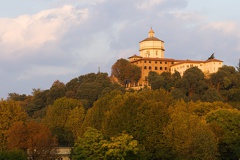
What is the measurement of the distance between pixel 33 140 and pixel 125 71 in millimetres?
63003

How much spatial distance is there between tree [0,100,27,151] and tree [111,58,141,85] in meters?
54.6

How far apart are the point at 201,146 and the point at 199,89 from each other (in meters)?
55.6

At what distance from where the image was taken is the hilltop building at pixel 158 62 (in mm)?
120688

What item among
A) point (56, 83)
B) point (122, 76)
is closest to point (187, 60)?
point (122, 76)

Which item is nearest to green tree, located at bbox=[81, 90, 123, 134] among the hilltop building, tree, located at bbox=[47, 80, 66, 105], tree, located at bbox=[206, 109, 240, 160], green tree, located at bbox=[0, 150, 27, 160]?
green tree, located at bbox=[0, 150, 27, 160]

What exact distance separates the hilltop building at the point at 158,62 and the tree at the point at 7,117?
197 ft

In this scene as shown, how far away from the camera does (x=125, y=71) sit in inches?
4587

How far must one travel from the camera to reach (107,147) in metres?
48.5

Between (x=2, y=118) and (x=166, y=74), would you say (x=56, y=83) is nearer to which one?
(x=166, y=74)

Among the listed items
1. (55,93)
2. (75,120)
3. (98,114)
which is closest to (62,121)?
(75,120)

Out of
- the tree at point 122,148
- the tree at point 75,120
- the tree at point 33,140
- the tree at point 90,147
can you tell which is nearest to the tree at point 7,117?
the tree at point 33,140

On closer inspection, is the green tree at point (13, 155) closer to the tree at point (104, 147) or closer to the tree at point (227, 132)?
the tree at point (104, 147)

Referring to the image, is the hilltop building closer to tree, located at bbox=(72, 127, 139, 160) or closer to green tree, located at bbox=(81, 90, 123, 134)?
green tree, located at bbox=(81, 90, 123, 134)

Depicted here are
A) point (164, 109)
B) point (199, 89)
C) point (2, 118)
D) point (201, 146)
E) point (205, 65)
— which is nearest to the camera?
point (201, 146)
